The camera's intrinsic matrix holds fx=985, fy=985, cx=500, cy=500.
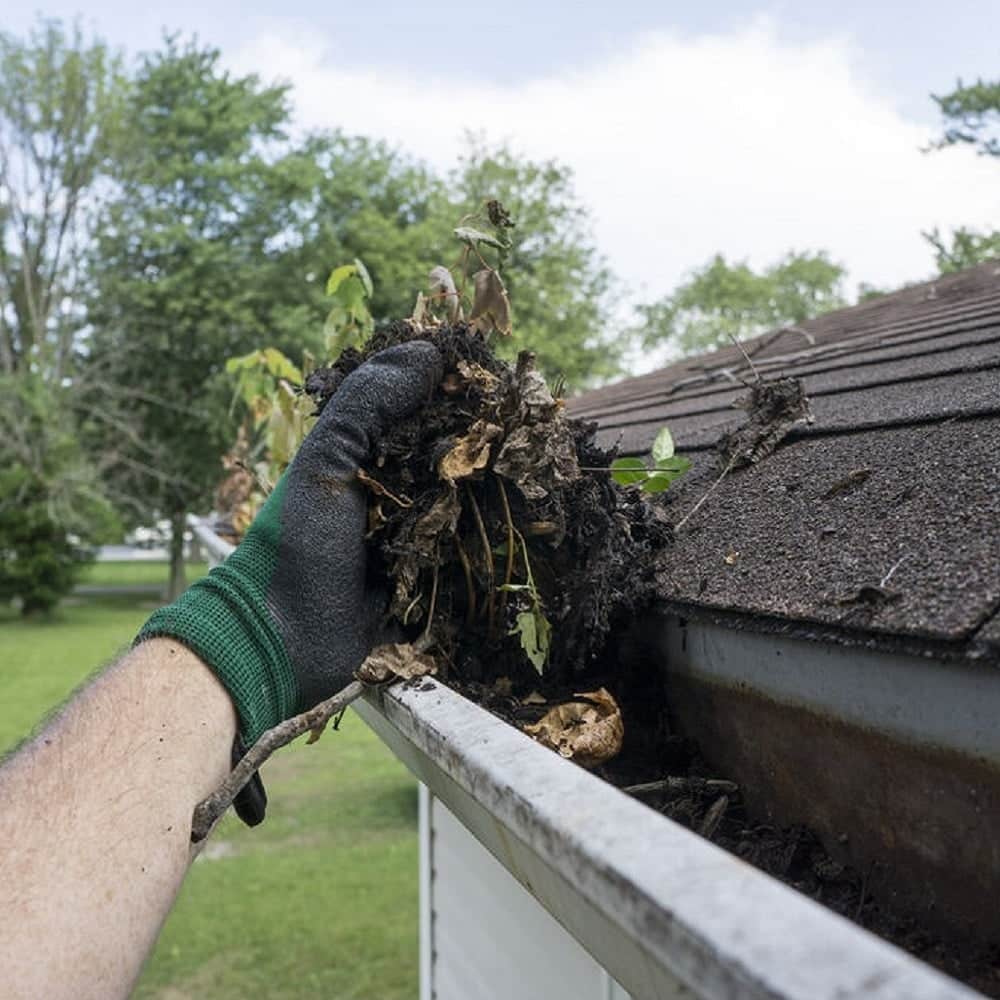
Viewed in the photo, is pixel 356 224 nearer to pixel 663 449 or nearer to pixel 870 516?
pixel 663 449

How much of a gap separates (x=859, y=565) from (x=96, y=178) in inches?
977

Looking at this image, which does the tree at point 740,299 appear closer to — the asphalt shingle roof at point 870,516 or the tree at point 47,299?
the tree at point 47,299

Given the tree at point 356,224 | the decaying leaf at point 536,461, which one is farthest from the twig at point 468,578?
the tree at point 356,224

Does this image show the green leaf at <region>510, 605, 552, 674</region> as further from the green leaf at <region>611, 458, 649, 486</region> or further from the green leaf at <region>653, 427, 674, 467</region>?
the green leaf at <region>653, 427, 674, 467</region>

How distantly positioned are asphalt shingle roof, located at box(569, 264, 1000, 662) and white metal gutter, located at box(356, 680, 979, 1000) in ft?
0.96

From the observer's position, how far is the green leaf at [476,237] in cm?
161

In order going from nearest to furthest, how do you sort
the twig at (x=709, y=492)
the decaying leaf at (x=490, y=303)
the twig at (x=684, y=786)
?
the twig at (x=684, y=786)
the twig at (x=709, y=492)
the decaying leaf at (x=490, y=303)

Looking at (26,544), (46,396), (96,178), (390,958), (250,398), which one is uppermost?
(96,178)

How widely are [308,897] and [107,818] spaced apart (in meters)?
7.26

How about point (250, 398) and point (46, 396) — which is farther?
point (46, 396)

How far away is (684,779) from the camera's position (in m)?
1.10

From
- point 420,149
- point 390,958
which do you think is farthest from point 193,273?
point 390,958

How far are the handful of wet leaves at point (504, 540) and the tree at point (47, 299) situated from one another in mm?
20572

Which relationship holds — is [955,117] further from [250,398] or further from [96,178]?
[96,178]
